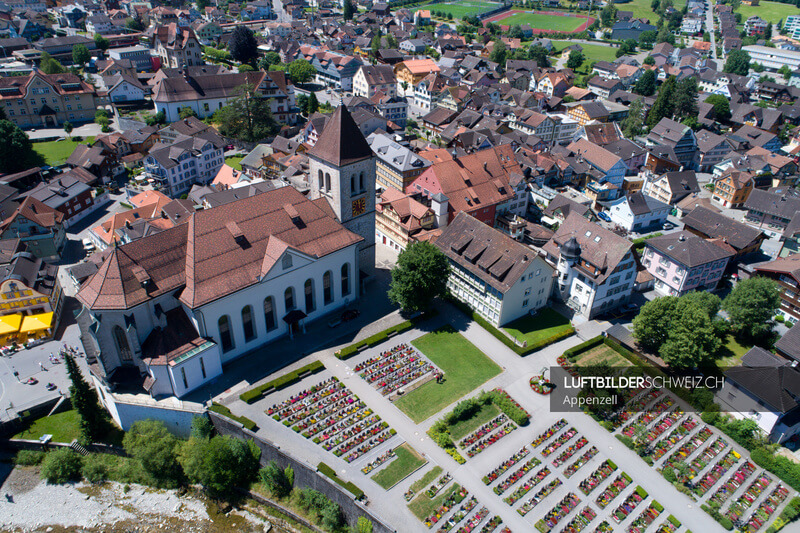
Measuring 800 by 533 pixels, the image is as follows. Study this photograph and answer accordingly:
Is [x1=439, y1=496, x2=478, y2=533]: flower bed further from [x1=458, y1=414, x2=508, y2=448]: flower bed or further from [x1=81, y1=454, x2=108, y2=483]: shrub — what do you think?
[x1=81, y1=454, x2=108, y2=483]: shrub

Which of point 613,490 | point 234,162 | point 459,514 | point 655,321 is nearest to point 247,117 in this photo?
point 234,162

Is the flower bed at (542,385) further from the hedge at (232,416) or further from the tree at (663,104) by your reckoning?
the tree at (663,104)

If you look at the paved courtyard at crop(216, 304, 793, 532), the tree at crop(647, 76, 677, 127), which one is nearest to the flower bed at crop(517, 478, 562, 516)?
the paved courtyard at crop(216, 304, 793, 532)

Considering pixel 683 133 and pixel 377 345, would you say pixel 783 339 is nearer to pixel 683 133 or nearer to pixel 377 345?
pixel 377 345

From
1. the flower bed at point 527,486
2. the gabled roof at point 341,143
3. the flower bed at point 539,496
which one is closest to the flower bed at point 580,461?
the flower bed at point 539,496

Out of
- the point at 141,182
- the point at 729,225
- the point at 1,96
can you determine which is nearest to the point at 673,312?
the point at 729,225

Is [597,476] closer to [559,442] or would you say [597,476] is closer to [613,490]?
[613,490]

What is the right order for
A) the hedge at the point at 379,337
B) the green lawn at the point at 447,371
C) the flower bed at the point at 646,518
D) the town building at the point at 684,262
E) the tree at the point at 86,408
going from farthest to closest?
the town building at the point at 684,262 → the hedge at the point at 379,337 → the green lawn at the point at 447,371 → the tree at the point at 86,408 → the flower bed at the point at 646,518
